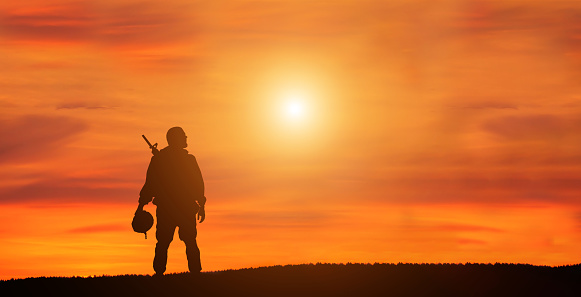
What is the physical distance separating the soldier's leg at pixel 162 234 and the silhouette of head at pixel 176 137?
165 cm

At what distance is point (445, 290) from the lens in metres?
21.2

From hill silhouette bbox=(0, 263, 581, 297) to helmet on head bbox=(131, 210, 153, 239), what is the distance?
118 centimetres

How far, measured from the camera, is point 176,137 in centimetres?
2281

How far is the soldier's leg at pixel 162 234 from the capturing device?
22875 mm

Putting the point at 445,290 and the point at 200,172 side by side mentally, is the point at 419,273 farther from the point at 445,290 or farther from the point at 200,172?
the point at 200,172

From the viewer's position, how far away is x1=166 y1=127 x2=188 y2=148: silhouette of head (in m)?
22.8

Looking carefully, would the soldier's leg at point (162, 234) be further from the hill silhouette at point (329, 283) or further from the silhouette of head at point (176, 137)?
the silhouette of head at point (176, 137)

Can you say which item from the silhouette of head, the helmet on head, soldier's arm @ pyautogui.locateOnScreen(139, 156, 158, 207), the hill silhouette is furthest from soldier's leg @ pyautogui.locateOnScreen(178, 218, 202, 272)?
the silhouette of head

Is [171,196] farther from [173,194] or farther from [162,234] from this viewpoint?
[162,234]

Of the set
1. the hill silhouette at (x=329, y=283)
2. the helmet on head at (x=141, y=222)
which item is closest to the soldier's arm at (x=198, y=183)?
the helmet on head at (x=141, y=222)

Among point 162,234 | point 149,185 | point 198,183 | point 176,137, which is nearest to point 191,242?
point 162,234

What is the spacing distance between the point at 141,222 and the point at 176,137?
7.44 feet

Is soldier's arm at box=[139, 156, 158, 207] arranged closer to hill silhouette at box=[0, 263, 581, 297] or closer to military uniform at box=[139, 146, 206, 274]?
military uniform at box=[139, 146, 206, 274]

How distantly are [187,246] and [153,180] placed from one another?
181cm
